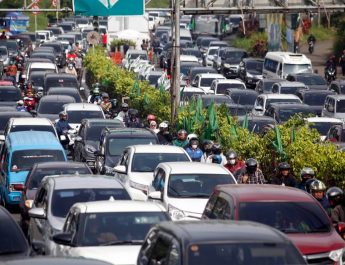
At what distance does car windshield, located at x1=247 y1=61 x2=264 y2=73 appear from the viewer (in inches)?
2382

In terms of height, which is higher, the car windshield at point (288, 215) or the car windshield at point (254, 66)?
the car windshield at point (288, 215)

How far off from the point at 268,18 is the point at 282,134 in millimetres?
50362

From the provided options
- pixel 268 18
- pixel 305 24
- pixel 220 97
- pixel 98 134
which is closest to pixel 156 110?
pixel 220 97

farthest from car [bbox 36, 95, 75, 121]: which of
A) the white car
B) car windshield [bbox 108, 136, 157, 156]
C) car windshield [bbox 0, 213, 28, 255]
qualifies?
car windshield [bbox 0, 213, 28, 255]

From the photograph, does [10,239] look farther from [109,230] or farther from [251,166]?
[251,166]

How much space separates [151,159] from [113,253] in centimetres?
927

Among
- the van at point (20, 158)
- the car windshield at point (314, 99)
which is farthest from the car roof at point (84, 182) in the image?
the car windshield at point (314, 99)

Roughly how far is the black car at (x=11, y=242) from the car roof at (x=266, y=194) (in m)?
2.68

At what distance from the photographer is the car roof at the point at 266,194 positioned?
15109 mm

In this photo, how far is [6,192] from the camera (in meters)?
24.5

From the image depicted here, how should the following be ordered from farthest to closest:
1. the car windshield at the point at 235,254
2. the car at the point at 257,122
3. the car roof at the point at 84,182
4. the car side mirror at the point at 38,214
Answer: the car at the point at 257,122, the car roof at the point at 84,182, the car side mirror at the point at 38,214, the car windshield at the point at 235,254

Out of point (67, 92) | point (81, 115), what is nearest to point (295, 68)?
point (67, 92)

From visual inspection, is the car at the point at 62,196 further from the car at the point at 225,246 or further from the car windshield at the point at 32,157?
the car windshield at the point at 32,157

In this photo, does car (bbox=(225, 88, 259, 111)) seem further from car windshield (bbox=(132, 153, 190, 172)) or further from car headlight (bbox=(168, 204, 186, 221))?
car headlight (bbox=(168, 204, 186, 221))
